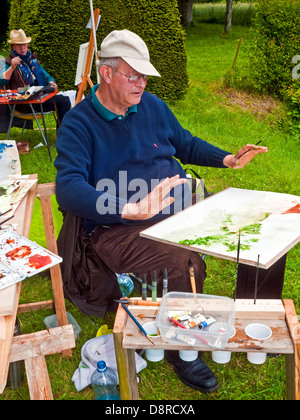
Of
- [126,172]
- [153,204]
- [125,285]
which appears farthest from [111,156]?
[125,285]

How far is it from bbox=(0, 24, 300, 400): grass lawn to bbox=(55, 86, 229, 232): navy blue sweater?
827mm

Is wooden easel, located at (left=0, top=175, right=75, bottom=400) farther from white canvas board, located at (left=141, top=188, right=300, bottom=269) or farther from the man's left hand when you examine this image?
the man's left hand

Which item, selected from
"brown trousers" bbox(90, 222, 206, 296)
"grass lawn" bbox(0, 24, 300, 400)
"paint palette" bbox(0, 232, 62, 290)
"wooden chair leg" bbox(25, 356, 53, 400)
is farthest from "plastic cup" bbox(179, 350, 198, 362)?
"paint palette" bbox(0, 232, 62, 290)

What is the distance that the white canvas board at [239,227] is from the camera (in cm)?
186

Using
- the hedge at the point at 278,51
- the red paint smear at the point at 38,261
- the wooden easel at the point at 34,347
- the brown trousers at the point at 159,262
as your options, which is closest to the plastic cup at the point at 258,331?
the brown trousers at the point at 159,262

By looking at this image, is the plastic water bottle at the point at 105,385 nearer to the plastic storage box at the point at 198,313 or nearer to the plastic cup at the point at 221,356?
the plastic cup at the point at 221,356

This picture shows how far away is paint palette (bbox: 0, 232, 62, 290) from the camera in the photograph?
1.48 m

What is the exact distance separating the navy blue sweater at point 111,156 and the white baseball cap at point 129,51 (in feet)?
0.94

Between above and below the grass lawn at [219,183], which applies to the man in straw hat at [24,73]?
above

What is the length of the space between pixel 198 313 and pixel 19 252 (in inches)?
27.6

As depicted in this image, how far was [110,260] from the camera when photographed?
7.42 ft

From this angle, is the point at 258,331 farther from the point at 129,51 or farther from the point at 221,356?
the point at 129,51

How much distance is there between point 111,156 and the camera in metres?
2.38

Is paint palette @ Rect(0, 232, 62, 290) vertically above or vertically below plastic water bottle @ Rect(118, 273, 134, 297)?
above
